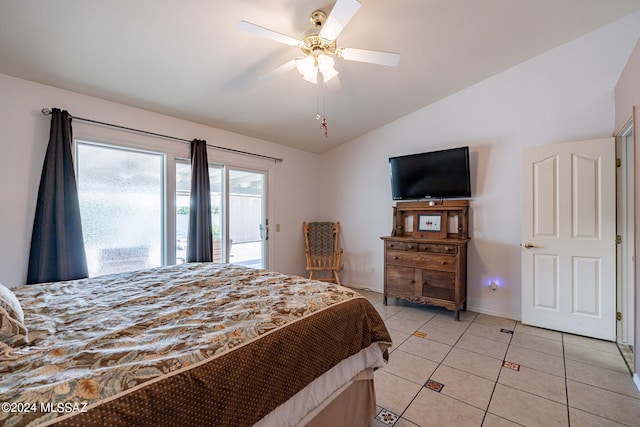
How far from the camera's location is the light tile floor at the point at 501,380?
5.52 ft

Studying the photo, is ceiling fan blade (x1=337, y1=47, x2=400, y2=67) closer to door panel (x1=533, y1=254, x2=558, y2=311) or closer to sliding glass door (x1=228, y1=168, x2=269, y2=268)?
sliding glass door (x1=228, y1=168, x2=269, y2=268)

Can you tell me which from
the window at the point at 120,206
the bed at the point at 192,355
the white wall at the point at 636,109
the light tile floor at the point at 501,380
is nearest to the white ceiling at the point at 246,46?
the window at the point at 120,206

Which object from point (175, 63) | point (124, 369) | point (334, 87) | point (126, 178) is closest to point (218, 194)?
point (126, 178)

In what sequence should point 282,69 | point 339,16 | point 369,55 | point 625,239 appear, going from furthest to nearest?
point 625,239
point 282,69
point 369,55
point 339,16

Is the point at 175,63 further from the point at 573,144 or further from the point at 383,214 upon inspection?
the point at 573,144

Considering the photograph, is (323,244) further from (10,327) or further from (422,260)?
(10,327)

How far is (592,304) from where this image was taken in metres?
2.68

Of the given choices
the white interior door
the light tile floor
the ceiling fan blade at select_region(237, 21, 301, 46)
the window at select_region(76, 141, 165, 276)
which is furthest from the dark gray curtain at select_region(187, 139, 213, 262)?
the white interior door

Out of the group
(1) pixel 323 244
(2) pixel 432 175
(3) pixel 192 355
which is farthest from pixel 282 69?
(1) pixel 323 244

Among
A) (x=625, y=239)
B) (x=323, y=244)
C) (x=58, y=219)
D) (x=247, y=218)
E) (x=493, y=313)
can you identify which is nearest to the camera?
(x=58, y=219)

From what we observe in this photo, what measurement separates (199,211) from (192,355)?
2585 mm

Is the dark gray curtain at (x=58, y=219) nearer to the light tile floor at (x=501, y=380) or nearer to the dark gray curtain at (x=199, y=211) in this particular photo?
the dark gray curtain at (x=199, y=211)

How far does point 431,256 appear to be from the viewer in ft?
10.9

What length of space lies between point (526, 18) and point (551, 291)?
262 cm
